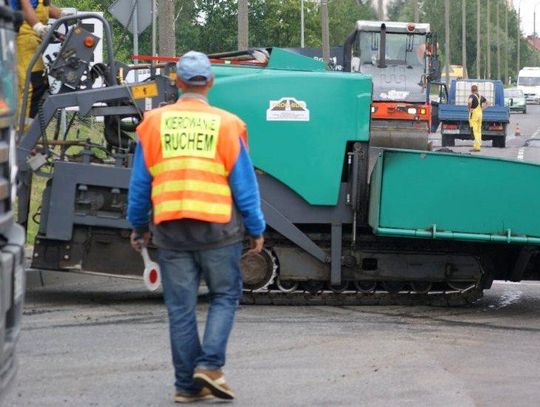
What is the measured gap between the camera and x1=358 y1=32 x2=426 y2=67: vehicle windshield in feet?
111

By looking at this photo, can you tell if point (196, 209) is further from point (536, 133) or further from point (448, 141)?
point (536, 133)

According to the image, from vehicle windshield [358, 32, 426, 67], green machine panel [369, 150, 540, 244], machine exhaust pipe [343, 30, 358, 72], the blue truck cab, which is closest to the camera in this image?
green machine panel [369, 150, 540, 244]

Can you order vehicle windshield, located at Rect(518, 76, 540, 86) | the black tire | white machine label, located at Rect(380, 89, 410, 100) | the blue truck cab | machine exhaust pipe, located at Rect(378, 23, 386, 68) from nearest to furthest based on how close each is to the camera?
white machine label, located at Rect(380, 89, 410, 100)
machine exhaust pipe, located at Rect(378, 23, 386, 68)
the blue truck cab
the black tire
vehicle windshield, located at Rect(518, 76, 540, 86)

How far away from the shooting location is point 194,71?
7.01 m

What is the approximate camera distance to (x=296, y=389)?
7.41 meters

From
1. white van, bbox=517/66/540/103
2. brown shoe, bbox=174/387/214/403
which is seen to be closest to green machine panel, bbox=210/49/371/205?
brown shoe, bbox=174/387/214/403

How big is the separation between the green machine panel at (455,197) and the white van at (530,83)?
279 feet

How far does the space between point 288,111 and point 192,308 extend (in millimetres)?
3929

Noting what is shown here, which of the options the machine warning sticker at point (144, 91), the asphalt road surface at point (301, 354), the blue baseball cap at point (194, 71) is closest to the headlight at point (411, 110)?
the asphalt road surface at point (301, 354)

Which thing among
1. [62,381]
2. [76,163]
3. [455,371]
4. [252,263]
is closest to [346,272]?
[252,263]

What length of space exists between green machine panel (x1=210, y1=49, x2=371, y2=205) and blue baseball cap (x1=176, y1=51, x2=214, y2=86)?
11.7ft

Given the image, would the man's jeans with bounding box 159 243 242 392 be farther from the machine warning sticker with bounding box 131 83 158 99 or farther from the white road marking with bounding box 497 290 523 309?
the white road marking with bounding box 497 290 523 309

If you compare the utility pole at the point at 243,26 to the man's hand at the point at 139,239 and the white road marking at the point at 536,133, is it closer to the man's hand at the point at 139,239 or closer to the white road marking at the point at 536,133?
the white road marking at the point at 536,133

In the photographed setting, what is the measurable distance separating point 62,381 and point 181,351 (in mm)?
916
